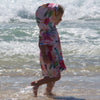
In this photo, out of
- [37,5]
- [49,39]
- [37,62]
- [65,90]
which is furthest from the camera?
[37,5]

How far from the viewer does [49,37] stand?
4.02 metres

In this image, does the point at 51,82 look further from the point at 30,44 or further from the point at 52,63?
the point at 30,44

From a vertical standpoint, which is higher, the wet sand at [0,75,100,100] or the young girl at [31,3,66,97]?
the young girl at [31,3,66,97]

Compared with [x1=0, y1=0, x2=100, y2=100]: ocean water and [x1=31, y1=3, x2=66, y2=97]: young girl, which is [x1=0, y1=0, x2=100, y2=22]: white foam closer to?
[x1=0, y1=0, x2=100, y2=100]: ocean water

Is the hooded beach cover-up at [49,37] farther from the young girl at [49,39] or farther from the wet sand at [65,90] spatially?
the wet sand at [65,90]

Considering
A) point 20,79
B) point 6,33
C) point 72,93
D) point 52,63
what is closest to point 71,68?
point 20,79

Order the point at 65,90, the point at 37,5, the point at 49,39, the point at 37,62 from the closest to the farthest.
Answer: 1. the point at 49,39
2. the point at 65,90
3. the point at 37,62
4. the point at 37,5

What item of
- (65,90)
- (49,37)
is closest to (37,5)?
(65,90)

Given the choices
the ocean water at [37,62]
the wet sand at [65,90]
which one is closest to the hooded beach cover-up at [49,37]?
the wet sand at [65,90]

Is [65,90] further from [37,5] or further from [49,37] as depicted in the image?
[37,5]

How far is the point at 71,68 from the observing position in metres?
6.53

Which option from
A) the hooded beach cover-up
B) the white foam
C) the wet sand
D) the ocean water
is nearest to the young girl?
the hooded beach cover-up

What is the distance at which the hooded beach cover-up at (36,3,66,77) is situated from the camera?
13.1ft

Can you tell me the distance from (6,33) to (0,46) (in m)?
2.61
